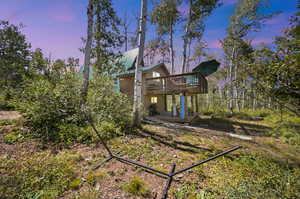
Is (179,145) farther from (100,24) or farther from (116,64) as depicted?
(100,24)

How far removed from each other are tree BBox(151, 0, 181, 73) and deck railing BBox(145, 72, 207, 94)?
3673mm

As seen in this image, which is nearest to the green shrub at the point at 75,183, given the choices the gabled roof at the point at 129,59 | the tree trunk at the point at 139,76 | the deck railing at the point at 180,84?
the tree trunk at the point at 139,76

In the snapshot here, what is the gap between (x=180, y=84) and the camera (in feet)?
27.8

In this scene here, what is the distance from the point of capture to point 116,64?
6.89 m

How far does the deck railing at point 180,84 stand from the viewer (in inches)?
315

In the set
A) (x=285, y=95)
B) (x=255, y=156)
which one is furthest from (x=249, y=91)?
(x=255, y=156)

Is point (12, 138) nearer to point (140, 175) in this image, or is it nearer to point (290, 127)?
point (140, 175)

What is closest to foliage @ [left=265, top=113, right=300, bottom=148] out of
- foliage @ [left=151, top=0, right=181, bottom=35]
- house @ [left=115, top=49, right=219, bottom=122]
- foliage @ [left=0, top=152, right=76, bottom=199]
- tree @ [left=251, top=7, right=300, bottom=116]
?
Result: tree @ [left=251, top=7, right=300, bottom=116]

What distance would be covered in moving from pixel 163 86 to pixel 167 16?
776 cm

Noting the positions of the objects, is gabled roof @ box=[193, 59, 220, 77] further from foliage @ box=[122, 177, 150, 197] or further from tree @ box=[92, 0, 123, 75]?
foliage @ box=[122, 177, 150, 197]

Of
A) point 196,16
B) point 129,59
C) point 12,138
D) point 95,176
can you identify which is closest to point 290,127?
point 95,176

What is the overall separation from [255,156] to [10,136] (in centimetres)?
680

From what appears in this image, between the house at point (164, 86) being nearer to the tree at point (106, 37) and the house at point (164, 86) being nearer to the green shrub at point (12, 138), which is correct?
the tree at point (106, 37)

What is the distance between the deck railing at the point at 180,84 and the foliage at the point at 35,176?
7556 mm
